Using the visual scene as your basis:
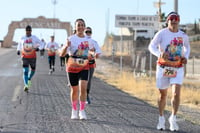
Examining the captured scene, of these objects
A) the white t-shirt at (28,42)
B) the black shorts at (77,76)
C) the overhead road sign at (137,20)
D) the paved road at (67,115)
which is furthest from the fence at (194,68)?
the black shorts at (77,76)

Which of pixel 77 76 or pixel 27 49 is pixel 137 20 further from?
pixel 77 76

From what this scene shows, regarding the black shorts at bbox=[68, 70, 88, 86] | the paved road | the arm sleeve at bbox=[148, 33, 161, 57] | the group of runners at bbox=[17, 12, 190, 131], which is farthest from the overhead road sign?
the arm sleeve at bbox=[148, 33, 161, 57]

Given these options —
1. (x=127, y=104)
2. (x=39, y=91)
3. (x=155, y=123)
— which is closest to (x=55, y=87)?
(x=39, y=91)

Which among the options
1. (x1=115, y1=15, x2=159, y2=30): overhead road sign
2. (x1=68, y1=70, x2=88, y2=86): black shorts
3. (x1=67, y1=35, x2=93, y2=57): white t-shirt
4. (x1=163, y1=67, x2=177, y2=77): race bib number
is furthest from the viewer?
(x1=115, y1=15, x2=159, y2=30): overhead road sign

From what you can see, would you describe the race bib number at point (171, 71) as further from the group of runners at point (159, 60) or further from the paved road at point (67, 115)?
the paved road at point (67, 115)

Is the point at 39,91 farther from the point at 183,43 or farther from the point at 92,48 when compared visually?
the point at 183,43

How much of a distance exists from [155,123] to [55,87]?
754cm

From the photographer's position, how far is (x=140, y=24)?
22.9 metres

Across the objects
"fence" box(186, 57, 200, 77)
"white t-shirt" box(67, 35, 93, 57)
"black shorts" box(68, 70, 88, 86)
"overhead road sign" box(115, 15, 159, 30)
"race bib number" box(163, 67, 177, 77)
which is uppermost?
"overhead road sign" box(115, 15, 159, 30)

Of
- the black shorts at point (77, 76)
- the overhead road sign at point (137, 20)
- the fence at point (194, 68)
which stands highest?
the overhead road sign at point (137, 20)

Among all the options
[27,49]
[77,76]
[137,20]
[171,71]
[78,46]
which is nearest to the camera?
[171,71]

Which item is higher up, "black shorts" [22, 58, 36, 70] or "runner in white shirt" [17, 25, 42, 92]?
"runner in white shirt" [17, 25, 42, 92]

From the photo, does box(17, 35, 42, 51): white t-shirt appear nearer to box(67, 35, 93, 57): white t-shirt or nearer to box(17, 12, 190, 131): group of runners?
box(17, 12, 190, 131): group of runners

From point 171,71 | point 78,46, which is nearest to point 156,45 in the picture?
point 171,71
